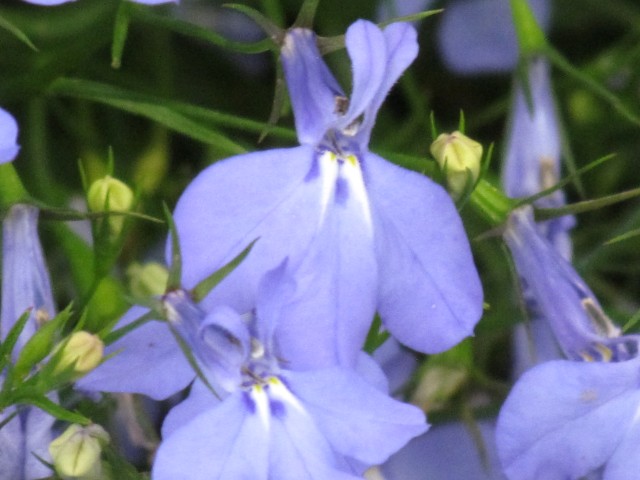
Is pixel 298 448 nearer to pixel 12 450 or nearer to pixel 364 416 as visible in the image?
pixel 364 416

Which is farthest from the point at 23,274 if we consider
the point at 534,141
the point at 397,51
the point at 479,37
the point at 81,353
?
the point at 479,37

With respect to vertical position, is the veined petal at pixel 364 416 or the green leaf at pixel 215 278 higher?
the green leaf at pixel 215 278

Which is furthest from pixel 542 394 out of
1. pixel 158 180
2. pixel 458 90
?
pixel 458 90

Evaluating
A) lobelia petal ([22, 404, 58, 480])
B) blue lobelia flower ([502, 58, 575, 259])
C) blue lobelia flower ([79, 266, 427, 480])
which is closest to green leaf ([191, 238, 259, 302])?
blue lobelia flower ([79, 266, 427, 480])

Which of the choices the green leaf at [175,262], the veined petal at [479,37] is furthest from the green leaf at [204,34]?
the veined petal at [479,37]

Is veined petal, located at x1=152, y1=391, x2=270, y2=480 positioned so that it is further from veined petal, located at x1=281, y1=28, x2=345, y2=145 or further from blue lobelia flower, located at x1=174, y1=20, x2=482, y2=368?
veined petal, located at x1=281, y1=28, x2=345, y2=145

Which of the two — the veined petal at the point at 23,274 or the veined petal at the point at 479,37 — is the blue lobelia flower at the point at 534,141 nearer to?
the veined petal at the point at 479,37
